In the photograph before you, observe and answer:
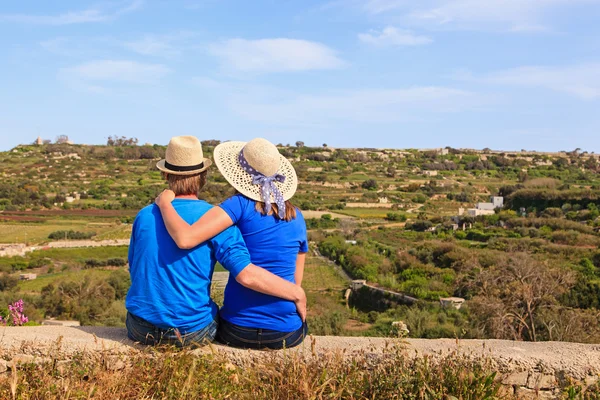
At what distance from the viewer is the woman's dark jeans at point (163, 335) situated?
107 inches

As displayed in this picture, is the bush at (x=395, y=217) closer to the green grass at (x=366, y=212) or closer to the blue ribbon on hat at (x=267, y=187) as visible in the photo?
the green grass at (x=366, y=212)

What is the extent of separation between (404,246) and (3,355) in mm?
34897

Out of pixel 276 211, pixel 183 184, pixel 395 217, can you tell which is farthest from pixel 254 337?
pixel 395 217

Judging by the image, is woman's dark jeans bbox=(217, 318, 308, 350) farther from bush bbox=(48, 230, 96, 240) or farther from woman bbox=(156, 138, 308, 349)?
bush bbox=(48, 230, 96, 240)

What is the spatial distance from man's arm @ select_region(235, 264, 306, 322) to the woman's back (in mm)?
52

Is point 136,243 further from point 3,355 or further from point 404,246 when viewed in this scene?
point 404,246

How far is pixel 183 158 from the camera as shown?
9.49 ft

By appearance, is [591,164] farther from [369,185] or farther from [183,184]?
[183,184]

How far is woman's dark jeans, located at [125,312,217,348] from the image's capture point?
271 cm

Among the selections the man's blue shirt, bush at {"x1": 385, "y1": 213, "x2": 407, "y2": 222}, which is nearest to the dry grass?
the man's blue shirt

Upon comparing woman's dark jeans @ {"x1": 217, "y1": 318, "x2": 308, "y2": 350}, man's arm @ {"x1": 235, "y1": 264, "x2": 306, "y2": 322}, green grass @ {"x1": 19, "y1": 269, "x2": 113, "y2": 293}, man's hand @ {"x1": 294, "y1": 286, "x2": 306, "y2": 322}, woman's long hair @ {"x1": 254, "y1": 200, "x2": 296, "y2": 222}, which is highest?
woman's long hair @ {"x1": 254, "y1": 200, "x2": 296, "y2": 222}

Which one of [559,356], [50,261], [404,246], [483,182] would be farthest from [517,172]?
[559,356]

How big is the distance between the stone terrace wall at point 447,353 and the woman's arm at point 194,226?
50cm

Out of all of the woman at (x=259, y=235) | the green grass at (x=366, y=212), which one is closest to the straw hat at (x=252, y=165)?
the woman at (x=259, y=235)
